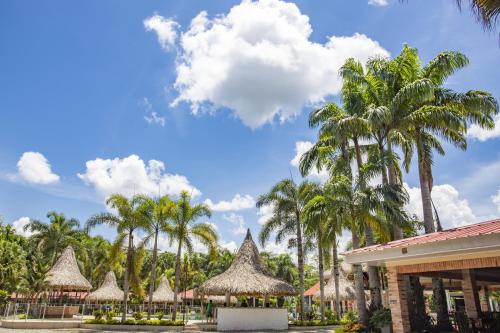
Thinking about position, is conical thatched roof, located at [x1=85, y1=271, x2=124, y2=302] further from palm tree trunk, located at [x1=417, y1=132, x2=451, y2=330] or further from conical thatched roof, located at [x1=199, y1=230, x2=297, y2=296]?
palm tree trunk, located at [x1=417, y1=132, x2=451, y2=330]

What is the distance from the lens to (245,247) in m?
25.4

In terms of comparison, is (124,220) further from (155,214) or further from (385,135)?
(385,135)

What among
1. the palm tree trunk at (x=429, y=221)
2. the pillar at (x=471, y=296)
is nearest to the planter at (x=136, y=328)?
the palm tree trunk at (x=429, y=221)

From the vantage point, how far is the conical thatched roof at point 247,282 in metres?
21.7

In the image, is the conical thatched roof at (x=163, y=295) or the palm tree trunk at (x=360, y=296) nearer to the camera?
the palm tree trunk at (x=360, y=296)

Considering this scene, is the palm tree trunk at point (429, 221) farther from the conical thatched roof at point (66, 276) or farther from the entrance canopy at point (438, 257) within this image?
the conical thatched roof at point (66, 276)

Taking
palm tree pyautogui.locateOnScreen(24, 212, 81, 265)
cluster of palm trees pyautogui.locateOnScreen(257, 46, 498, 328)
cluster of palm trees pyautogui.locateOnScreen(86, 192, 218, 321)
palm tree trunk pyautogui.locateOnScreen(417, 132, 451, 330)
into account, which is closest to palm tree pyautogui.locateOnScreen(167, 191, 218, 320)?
cluster of palm trees pyautogui.locateOnScreen(86, 192, 218, 321)

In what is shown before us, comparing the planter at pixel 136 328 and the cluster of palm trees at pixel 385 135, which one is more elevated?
the cluster of palm trees at pixel 385 135

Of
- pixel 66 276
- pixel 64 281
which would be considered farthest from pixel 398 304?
pixel 66 276

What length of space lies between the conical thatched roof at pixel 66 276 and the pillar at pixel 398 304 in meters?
26.3

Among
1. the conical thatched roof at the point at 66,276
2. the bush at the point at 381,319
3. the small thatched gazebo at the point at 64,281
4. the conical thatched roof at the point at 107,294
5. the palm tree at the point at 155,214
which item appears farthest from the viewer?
the conical thatched roof at the point at 107,294

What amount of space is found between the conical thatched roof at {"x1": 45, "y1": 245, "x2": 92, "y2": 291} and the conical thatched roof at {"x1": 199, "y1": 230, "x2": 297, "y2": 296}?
42.7 feet

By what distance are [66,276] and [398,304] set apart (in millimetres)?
27245

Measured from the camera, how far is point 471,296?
12.6 metres
